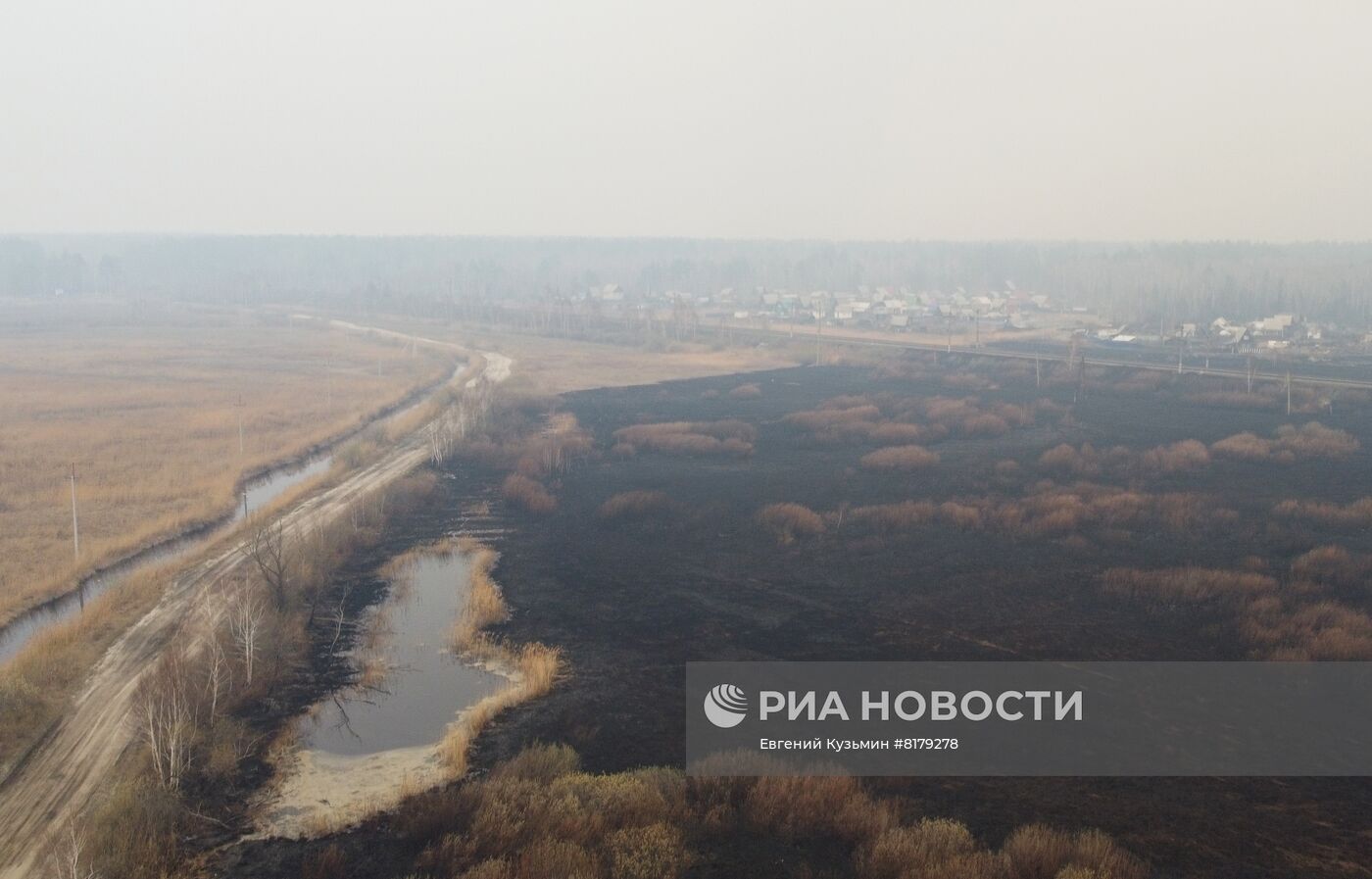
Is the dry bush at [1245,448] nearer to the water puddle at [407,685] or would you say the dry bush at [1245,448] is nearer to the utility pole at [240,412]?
the water puddle at [407,685]

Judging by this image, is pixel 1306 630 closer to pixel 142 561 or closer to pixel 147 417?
pixel 142 561

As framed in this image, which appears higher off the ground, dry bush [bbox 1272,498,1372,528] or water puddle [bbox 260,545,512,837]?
dry bush [bbox 1272,498,1372,528]

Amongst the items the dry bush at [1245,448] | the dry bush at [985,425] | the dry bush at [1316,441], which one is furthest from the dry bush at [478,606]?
the dry bush at [1316,441]

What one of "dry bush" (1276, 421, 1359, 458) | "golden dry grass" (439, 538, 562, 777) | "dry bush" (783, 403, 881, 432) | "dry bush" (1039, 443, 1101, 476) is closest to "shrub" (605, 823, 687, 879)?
"golden dry grass" (439, 538, 562, 777)

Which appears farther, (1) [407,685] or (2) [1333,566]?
(2) [1333,566]

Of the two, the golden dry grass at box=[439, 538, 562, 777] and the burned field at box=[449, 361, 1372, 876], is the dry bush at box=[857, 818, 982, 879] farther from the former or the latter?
the golden dry grass at box=[439, 538, 562, 777]

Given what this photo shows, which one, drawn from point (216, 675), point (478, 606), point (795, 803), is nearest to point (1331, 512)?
point (795, 803)

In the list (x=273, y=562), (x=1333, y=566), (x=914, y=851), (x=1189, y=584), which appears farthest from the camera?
(x=1333, y=566)
